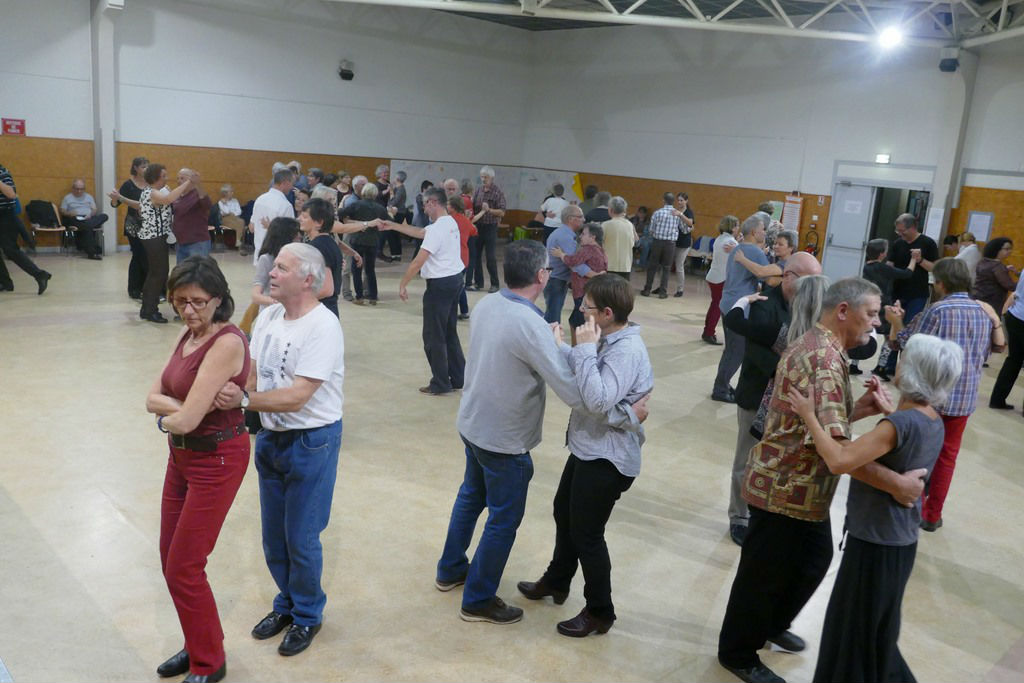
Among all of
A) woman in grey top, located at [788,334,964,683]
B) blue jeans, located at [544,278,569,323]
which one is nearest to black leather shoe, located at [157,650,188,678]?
woman in grey top, located at [788,334,964,683]

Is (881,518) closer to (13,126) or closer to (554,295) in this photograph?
(554,295)

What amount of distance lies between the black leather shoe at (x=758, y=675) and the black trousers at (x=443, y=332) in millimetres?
3332

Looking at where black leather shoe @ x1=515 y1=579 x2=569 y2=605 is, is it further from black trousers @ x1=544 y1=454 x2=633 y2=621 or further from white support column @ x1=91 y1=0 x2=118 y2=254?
white support column @ x1=91 y1=0 x2=118 y2=254

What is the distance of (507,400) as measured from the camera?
10.0ft

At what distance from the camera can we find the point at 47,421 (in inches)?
206

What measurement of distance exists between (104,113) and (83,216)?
1.58 meters

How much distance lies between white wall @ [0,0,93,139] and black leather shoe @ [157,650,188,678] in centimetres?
1111

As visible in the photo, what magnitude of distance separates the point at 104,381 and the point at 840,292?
5.33 m

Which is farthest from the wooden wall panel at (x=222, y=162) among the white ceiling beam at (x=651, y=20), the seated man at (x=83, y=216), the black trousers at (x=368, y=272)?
the black trousers at (x=368, y=272)

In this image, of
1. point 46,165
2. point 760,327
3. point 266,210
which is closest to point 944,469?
point 760,327

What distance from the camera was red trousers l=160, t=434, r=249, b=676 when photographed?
8.56ft

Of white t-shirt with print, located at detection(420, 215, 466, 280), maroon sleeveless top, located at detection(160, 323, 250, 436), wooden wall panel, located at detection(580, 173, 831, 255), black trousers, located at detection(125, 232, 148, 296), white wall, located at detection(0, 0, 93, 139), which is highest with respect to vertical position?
white wall, located at detection(0, 0, 93, 139)

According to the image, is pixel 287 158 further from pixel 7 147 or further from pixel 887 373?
pixel 887 373

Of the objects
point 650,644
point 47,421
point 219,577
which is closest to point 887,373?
point 650,644
